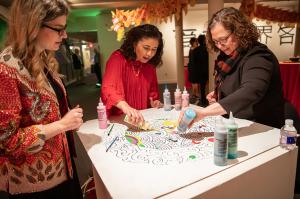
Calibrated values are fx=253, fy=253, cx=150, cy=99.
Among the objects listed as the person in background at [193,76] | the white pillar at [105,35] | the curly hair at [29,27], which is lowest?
the person in background at [193,76]

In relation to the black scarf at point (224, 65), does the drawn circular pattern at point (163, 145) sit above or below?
below

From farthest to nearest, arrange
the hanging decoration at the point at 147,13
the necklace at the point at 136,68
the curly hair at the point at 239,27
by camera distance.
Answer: the hanging decoration at the point at 147,13
the necklace at the point at 136,68
the curly hair at the point at 239,27

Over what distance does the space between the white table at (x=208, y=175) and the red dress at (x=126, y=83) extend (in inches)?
19.2

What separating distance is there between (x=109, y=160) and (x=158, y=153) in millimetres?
232

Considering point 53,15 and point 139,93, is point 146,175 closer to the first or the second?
point 53,15

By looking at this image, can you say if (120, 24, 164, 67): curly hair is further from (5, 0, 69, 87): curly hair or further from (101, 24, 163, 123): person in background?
(5, 0, 69, 87): curly hair

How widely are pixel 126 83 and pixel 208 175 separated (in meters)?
1.07

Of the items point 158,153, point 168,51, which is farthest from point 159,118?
point 168,51

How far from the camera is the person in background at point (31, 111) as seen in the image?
91cm

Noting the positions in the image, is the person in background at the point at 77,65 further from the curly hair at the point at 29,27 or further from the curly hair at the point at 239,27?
the curly hair at the point at 29,27

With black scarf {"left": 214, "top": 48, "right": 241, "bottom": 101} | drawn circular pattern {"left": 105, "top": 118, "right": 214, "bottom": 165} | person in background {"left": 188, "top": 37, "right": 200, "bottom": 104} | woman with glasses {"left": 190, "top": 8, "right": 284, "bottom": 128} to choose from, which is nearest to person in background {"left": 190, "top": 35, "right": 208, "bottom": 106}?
person in background {"left": 188, "top": 37, "right": 200, "bottom": 104}

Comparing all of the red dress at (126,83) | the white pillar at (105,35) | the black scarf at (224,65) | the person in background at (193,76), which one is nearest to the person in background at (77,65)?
the white pillar at (105,35)

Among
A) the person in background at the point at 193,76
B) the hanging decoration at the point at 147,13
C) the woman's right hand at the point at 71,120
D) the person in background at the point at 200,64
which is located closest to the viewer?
the woman's right hand at the point at 71,120

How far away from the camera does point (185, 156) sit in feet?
3.81
